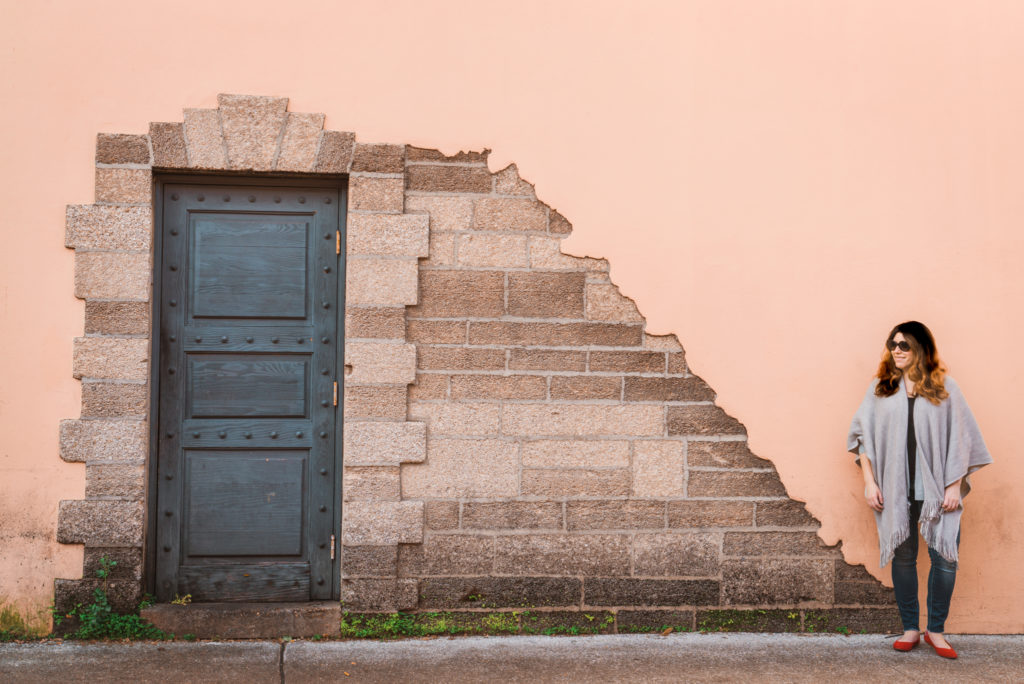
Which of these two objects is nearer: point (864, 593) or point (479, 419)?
point (479, 419)

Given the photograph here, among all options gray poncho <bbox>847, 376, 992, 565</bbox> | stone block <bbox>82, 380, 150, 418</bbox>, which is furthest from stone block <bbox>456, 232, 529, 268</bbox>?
gray poncho <bbox>847, 376, 992, 565</bbox>

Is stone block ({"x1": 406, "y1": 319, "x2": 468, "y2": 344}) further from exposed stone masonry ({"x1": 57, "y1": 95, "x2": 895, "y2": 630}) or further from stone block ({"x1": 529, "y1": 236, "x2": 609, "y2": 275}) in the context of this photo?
stone block ({"x1": 529, "y1": 236, "x2": 609, "y2": 275})

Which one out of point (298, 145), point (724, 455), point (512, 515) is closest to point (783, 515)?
point (724, 455)

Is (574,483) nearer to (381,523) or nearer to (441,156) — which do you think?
(381,523)

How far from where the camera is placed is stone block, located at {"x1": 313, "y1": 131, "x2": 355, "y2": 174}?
4.14 metres

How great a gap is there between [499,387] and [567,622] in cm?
126

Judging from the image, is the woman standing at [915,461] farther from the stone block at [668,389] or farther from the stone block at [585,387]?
the stone block at [585,387]

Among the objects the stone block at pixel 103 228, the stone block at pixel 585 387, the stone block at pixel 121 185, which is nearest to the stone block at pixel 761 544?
the stone block at pixel 585 387

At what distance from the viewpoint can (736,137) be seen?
4.30 meters

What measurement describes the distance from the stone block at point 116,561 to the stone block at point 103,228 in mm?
1499

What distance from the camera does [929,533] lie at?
393 cm

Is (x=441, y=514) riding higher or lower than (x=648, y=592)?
higher

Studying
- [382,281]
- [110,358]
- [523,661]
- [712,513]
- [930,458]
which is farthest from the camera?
[712,513]

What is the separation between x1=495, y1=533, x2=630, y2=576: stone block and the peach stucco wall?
96 cm
